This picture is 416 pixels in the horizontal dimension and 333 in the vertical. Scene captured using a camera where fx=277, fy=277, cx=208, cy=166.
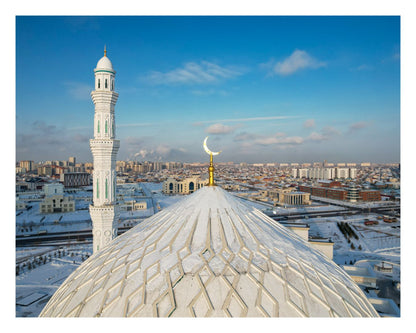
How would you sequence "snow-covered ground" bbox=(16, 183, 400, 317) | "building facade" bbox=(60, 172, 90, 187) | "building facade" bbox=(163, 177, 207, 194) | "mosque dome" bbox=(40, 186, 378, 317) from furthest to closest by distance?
1. "building facade" bbox=(163, 177, 207, 194)
2. "building facade" bbox=(60, 172, 90, 187)
3. "snow-covered ground" bbox=(16, 183, 400, 317)
4. "mosque dome" bbox=(40, 186, 378, 317)

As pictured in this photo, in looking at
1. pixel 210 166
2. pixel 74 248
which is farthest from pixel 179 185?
pixel 210 166

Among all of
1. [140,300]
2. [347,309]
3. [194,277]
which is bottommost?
[347,309]

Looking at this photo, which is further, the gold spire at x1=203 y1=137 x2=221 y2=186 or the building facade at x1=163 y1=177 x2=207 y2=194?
the building facade at x1=163 y1=177 x2=207 y2=194

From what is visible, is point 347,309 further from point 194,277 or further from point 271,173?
point 271,173

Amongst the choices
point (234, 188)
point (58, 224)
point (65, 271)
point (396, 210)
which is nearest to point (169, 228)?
point (65, 271)

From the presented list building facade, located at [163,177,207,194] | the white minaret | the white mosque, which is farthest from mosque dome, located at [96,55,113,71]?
building facade, located at [163,177,207,194]

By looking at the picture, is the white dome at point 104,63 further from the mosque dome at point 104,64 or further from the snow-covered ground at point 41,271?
the snow-covered ground at point 41,271

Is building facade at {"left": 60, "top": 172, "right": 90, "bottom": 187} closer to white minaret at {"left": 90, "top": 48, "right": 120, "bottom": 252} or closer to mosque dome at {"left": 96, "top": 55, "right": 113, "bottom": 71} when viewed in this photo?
white minaret at {"left": 90, "top": 48, "right": 120, "bottom": 252}

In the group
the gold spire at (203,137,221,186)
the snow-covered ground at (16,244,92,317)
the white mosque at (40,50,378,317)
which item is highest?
the gold spire at (203,137,221,186)
